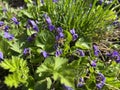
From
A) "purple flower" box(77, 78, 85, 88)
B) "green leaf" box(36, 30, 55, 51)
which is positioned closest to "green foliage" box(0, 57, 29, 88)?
"green leaf" box(36, 30, 55, 51)

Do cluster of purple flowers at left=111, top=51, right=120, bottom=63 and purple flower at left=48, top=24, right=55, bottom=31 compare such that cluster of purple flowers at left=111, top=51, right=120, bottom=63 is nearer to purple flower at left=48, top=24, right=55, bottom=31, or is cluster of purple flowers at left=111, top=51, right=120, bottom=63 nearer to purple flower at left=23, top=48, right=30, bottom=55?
purple flower at left=48, top=24, right=55, bottom=31

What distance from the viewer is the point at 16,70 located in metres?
A: 2.14

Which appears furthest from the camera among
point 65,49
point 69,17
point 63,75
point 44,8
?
point 44,8

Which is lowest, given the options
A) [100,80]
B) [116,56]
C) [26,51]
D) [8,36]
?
[100,80]

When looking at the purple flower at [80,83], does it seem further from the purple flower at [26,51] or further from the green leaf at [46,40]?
the purple flower at [26,51]

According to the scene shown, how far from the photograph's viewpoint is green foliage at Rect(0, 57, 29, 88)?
209 cm

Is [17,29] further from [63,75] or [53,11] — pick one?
[63,75]

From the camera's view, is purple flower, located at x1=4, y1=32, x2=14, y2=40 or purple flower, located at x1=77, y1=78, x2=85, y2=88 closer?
purple flower, located at x1=77, y1=78, x2=85, y2=88

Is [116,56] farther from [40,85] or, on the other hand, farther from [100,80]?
[40,85]

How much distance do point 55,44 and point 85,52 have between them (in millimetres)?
370

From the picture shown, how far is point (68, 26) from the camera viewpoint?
266cm

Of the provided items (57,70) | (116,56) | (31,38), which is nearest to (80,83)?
(57,70)

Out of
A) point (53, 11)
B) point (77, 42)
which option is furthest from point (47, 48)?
point (53, 11)

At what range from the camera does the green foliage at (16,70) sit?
209cm
